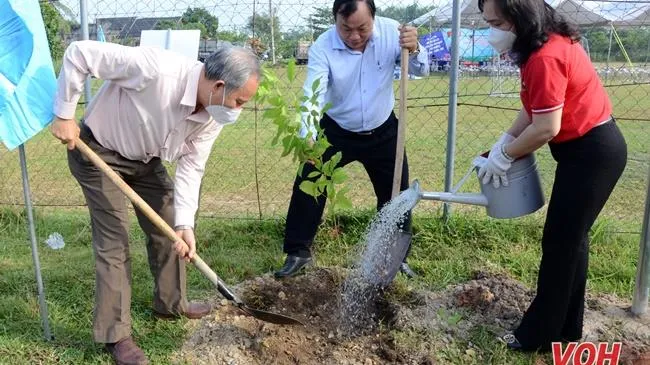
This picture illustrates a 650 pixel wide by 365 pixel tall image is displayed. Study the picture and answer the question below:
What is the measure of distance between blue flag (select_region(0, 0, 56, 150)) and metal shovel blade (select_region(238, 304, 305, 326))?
4.14ft

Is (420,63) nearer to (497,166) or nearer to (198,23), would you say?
(497,166)

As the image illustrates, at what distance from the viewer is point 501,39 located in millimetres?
2281

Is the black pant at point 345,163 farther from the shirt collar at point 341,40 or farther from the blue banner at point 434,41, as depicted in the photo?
the blue banner at point 434,41

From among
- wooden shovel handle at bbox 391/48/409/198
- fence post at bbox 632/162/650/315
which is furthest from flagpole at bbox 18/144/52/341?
fence post at bbox 632/162/650/315

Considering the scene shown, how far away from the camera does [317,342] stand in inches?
113

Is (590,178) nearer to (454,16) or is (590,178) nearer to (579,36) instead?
(579,36)

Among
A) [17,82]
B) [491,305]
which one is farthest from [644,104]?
[17,82]

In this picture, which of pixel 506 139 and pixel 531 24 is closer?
pixel 531 24

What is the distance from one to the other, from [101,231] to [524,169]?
75.2 inches

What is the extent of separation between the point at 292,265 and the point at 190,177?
1151 millimetres

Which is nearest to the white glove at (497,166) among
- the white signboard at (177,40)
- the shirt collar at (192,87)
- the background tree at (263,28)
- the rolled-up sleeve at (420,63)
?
the rolled-up sleeve at (420,63)

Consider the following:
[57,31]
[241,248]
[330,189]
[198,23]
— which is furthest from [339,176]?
[57,31]

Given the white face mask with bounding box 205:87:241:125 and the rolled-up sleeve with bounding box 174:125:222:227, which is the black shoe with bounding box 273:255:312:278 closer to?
the rolled-up sleeve with bounding box 174:125:222:227

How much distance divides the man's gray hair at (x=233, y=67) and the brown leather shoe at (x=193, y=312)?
1.36 metres
